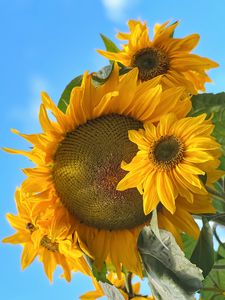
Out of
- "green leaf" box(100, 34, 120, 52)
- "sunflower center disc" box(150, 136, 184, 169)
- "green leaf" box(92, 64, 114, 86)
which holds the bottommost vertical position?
"sunflower center disc" box(150, 136, 184, 169)

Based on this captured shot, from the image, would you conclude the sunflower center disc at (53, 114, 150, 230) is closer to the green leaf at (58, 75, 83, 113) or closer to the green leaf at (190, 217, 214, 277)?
the green leaf at (58, 75, 83, 113)

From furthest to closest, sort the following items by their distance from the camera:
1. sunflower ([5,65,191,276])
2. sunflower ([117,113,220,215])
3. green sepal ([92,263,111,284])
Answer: green sepal ([92,263,111,284]) → sunflower ([5,65,191,276]) → sunflower ([117,113,220,215])

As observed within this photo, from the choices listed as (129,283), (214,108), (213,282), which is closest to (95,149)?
(214,108)

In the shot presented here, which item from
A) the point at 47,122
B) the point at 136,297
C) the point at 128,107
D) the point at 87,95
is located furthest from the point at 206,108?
the point at 136,297

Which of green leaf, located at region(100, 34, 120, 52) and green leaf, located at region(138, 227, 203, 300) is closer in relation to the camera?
green leaf, located at region(138, 227, 203, 300)

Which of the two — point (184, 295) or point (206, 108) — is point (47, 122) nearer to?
point (206, 108)

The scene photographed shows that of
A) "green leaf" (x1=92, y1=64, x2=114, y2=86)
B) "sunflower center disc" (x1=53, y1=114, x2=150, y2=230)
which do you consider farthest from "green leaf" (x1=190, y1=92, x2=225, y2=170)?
"green leaf" (x1=92, y1=64, x2=114, y2=86)

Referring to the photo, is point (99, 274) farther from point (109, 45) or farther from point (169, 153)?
point (109, 45)
